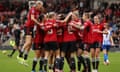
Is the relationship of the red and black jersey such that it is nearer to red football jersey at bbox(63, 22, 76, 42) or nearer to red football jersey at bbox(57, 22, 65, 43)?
red football jersey at bbox(57, 22, 65, 43)

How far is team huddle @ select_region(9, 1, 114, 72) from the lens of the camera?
16938 millimetres

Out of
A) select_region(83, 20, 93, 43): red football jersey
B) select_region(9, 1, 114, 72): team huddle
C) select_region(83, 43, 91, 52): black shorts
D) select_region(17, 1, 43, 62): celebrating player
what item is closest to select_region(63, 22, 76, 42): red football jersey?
select_region(9, 1, 114, 72): team huddle

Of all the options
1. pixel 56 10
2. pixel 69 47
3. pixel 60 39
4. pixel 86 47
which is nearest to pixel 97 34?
pixel 86 47

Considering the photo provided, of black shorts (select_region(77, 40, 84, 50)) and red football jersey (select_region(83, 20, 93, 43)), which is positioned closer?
black shorts (select_region(77, 40, 84, 50))

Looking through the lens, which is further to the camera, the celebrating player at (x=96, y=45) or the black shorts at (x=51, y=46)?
the celebrating player at (x=96, y=45)

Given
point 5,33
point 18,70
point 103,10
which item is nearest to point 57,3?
point 103,10

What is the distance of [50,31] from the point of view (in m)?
17.2

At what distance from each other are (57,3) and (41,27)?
2768 centimetres

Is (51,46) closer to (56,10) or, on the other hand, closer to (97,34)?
(97,34)

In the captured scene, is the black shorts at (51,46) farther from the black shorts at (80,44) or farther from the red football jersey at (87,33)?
the red football jersey at (87,33)

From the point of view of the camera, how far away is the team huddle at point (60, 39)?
16.9 meters

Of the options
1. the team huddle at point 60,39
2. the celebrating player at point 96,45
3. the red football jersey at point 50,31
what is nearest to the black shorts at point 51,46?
the team huddle at point 60,39

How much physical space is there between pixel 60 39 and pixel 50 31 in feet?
1.44

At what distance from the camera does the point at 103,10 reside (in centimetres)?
4344
